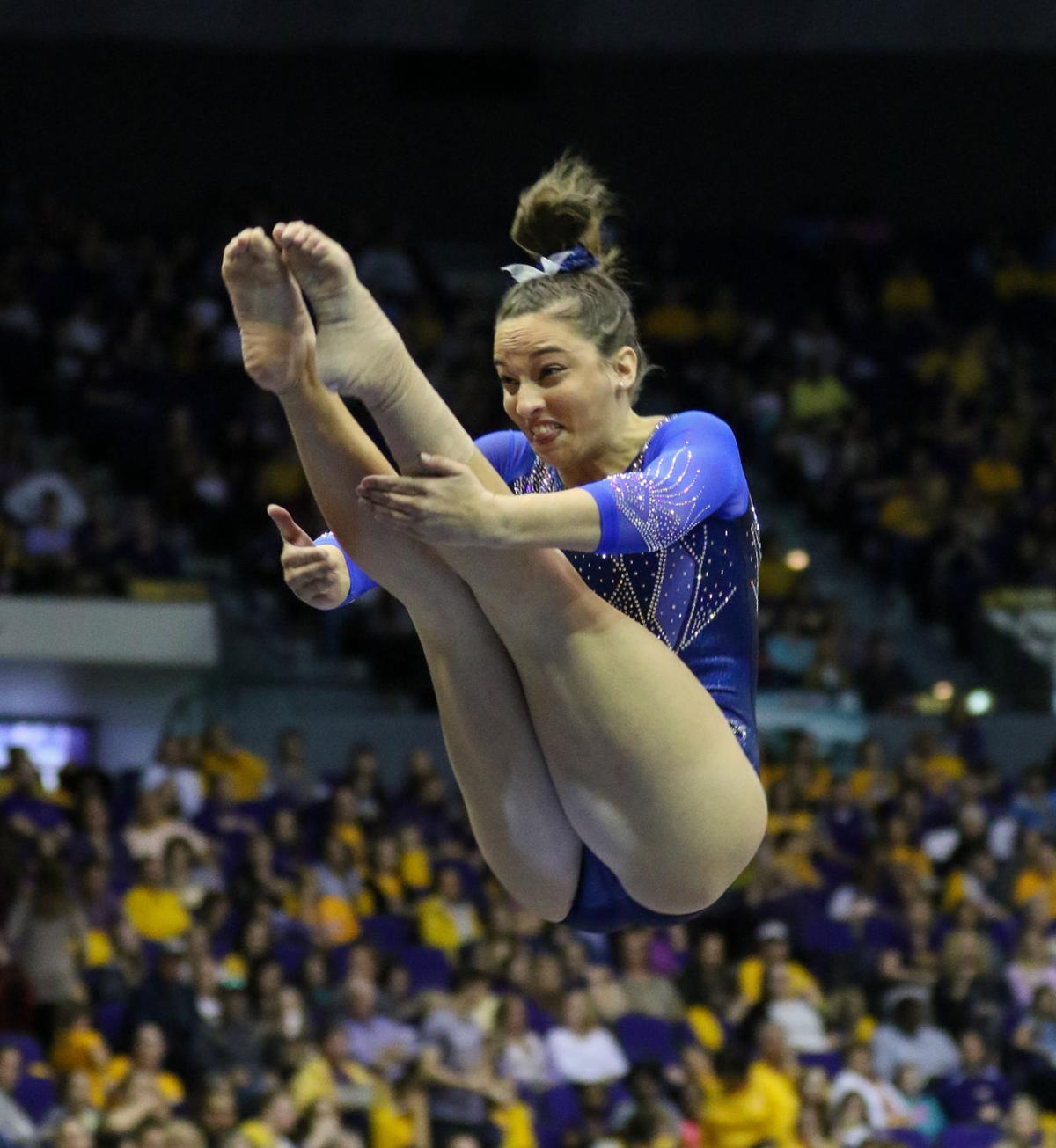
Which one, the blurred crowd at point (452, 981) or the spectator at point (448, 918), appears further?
the spectator at point (448, 918)

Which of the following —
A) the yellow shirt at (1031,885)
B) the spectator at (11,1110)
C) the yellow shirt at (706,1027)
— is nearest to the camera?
the spectator at (11,1110)

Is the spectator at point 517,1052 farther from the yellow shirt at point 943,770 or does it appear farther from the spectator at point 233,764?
the yellow shirt at point 943,770

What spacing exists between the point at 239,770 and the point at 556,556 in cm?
581

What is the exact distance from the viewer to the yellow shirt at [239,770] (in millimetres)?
8578

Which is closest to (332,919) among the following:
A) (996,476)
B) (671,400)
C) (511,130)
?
(671,400)

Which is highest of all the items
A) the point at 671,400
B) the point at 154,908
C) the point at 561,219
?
the point at 671,400

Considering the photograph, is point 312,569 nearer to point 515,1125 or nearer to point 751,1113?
point 515,1125

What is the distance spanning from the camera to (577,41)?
12.7 m

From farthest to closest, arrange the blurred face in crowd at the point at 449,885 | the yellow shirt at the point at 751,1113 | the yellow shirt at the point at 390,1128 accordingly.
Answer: the blurred face in crowd at the point at 449,885 < the yellow shirt at the point at 751,1113 < the yellow shirt at the point at 390,1128

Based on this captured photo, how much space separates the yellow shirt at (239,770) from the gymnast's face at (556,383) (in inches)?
213

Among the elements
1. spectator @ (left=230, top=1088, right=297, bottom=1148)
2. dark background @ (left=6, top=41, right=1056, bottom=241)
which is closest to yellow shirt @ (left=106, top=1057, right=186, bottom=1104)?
spectator @ (left=230, top=1088, right=297, bottom=1148)

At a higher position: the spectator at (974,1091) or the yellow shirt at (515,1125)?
the spectator at (974,1091)

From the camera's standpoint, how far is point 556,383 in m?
3.30

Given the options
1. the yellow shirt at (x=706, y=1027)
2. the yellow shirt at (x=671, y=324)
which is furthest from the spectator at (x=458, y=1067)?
the yellow shirt at (x=671, y=324)
